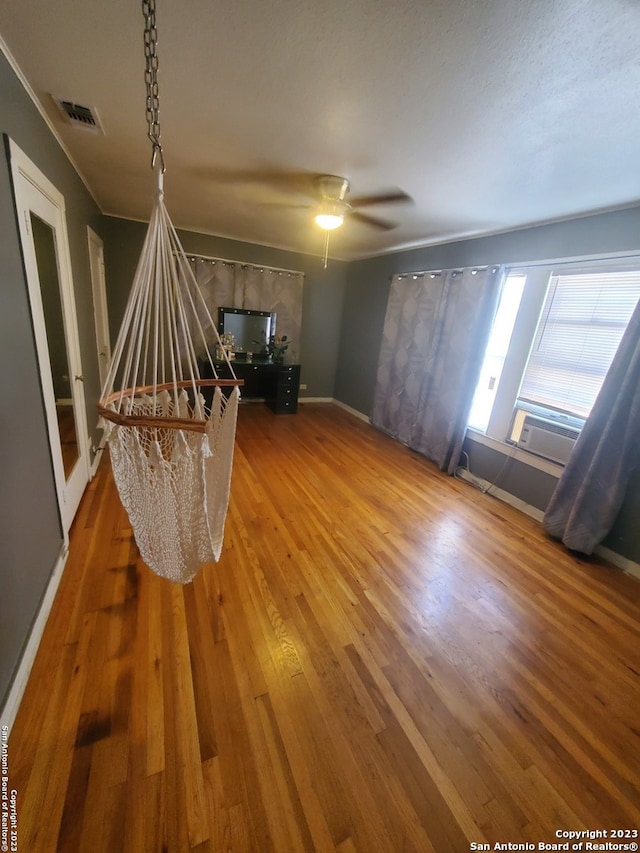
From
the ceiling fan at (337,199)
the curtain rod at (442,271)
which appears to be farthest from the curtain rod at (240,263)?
the ceiling fan at (337,199)

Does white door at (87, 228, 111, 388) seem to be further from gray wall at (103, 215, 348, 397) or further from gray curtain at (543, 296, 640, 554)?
gray curtain at (543, 296, 640, 554)

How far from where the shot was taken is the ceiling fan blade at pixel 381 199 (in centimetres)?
220

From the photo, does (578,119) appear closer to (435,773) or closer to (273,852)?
(435,773)

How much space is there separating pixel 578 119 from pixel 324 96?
1013mm

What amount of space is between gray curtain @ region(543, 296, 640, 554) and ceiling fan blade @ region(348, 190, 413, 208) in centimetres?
165

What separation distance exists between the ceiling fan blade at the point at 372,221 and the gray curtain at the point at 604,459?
196cm

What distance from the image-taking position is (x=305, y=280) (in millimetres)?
4793

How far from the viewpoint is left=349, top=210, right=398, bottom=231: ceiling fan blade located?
2.66 m

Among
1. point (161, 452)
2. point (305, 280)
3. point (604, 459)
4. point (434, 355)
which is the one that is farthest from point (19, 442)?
point (305, 280)

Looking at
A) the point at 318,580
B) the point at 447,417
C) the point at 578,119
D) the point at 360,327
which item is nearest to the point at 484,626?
the point at 318,580

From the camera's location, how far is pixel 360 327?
15.5 ft

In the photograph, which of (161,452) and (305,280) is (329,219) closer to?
(161,452)

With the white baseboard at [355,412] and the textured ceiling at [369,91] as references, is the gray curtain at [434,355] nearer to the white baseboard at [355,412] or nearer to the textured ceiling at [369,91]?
the white baseboard at [355,412]

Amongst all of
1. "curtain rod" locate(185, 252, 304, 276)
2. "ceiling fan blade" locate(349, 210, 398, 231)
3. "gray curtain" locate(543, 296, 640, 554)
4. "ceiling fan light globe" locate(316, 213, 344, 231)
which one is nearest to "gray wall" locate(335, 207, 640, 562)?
"gray curtain" locate(543, 296, 640, 554)
